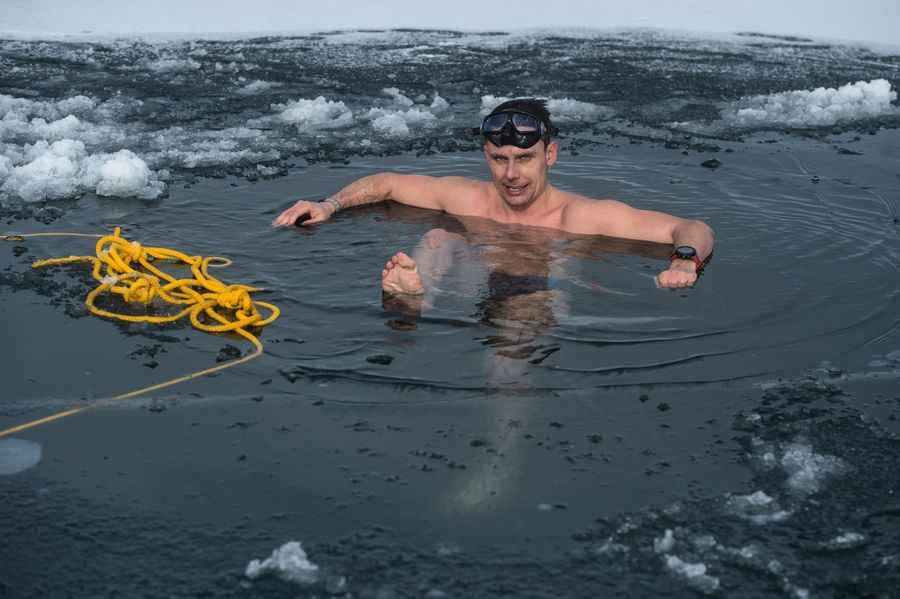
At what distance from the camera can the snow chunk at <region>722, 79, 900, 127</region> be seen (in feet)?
29.1


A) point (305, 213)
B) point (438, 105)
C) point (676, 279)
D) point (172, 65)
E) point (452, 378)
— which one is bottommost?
point (452, 378)

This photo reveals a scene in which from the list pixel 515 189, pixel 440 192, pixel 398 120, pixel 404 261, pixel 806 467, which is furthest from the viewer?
pixel 398 120

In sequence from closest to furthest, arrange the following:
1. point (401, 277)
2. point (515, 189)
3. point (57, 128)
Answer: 1. point (401, 277)
2. point (515, 189)
3. point (57, 128)

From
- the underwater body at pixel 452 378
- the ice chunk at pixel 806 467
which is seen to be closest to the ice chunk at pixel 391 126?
the underwater body at pixel 452 378

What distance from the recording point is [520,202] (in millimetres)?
5965

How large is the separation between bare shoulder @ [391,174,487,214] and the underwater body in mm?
123

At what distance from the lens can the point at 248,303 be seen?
4.86 m

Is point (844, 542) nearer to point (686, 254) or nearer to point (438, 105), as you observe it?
point (686, 254)

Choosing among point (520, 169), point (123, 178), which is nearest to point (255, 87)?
point (123, 178)

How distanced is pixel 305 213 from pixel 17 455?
274 cm

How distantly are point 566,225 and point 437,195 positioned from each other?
880mm

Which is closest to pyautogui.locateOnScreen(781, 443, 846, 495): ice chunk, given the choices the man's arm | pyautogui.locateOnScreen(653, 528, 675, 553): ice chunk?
pyautogui.locateOnScreen(653, 528, 675, 553): ice chunk

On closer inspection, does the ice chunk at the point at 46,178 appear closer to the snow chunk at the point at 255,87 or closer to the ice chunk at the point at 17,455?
the snow chunk at the point at 255,87

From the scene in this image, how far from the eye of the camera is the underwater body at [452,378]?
320 cm
